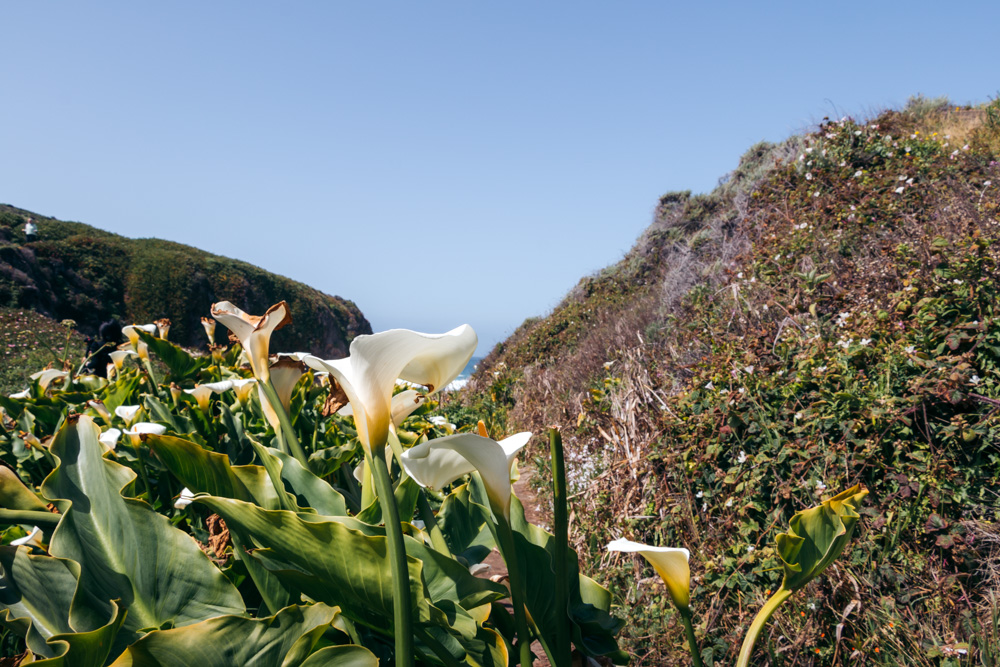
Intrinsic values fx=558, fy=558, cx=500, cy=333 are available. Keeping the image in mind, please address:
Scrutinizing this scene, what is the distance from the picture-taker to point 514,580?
2.35 ft

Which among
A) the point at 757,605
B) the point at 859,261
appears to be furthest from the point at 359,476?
the point at 859,261

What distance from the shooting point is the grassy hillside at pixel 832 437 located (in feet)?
7.52

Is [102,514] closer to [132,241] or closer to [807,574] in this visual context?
[807,574]

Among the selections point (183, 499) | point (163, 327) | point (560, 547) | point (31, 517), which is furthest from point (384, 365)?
point (163, 327)

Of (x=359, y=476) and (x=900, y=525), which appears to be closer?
(x=359, y=476)

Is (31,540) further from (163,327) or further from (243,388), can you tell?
(163,327)

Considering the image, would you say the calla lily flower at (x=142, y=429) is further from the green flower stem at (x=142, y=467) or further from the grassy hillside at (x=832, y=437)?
the grassy hillside at (x=832, y=437)

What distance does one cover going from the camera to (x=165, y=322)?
293cm

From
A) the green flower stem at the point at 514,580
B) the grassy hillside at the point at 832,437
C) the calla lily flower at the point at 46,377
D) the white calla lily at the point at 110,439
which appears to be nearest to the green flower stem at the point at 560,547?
the green flower stem at the point at 514,580

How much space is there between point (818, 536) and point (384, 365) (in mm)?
589

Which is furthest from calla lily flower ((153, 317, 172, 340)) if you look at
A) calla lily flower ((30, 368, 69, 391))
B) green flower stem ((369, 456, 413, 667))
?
green flower stem ((369, 456, 413, 667))

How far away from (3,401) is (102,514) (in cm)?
172

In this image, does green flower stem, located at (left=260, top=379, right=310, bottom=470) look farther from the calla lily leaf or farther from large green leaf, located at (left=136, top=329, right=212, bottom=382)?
large green leaf, located at (left=136, top=329, right=212, bottom=382)

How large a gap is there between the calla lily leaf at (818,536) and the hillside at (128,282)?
1677 centimetres
